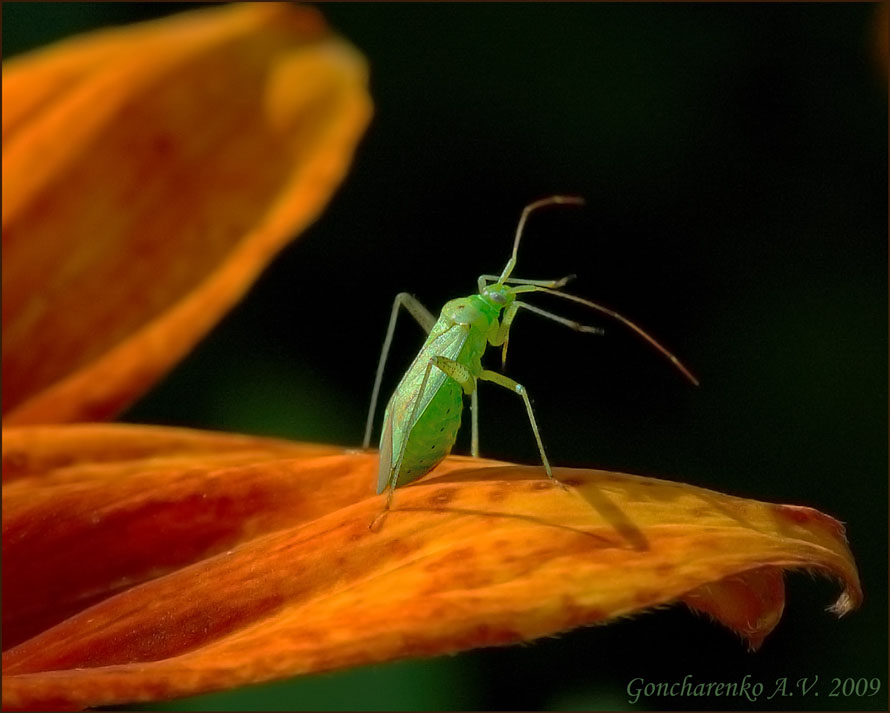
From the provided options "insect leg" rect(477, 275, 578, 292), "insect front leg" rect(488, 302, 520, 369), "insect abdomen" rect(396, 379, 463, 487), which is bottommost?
"insect abdomen" rect(396, 379, 463, 487)

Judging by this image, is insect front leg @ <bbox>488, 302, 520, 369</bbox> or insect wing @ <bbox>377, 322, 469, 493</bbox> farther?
insect front leg @ <bbox>488, 302, 520, 369</bbox>

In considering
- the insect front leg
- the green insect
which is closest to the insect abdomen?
the green insect

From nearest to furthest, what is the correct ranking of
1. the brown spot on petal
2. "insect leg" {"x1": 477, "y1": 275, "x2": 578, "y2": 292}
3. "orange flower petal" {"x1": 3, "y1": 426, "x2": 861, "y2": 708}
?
"orange flower petal" {"x1": 3, "y1": 426, "x2": 861, "y2": 708} < the brown spot on petal < "insect leg" {"x1": 477, "y1": 275, "x2": 578, "y2": 292}

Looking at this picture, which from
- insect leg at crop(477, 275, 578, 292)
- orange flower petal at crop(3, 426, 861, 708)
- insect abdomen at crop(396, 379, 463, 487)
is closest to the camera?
orange flower petal at crop(3, 426, 861, 708)

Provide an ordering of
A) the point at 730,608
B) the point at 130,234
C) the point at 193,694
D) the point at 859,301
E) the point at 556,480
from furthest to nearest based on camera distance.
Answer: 1. the point at 859,301
2. the point at 130,234
3. the point at 556,480
4. the point at 730,608
5. the point at 193,694

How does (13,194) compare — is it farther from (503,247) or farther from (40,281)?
(503,247)

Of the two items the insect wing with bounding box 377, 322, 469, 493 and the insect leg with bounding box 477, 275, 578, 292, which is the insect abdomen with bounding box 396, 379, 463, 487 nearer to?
the insect wing with bounding box 377, 322, 469, 493

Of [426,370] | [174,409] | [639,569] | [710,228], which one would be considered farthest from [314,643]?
[710,228]
